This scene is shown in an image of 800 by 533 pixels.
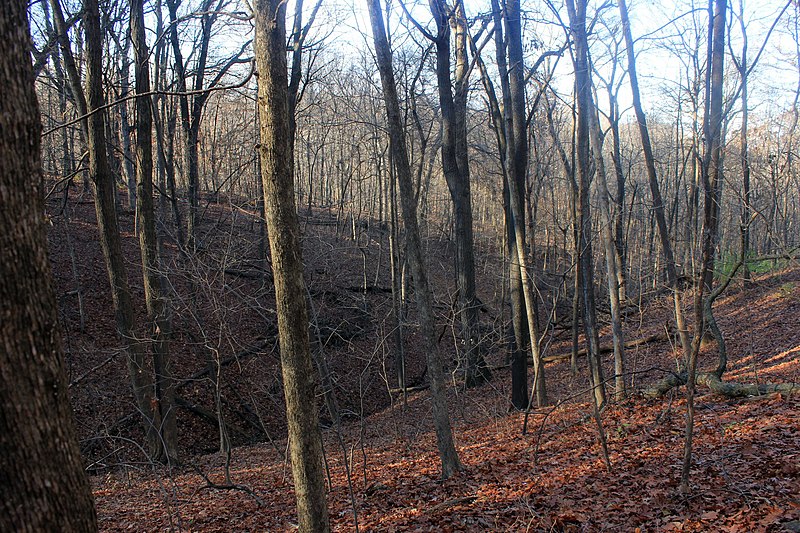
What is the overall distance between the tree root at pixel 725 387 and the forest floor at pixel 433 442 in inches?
7.3

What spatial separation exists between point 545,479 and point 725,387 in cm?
387

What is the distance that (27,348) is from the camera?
2342 mm

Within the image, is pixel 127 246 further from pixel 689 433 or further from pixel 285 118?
pixel 689 433

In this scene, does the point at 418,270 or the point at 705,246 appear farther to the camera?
the point at 418,270

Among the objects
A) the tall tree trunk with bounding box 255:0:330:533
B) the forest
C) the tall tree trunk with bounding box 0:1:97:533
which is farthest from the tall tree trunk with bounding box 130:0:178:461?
the tall tree trunk with bounding box 0:1:97:533

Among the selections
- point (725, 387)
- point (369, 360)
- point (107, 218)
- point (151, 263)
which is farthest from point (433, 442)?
point (107, 218)

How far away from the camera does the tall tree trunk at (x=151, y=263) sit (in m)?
10.4

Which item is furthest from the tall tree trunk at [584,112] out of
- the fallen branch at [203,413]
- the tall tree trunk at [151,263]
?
the fallen branch at [203,413]

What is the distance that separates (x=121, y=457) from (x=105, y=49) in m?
11.6

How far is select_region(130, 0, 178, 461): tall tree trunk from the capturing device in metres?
10.4

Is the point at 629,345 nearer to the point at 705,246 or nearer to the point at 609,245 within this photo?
the point at 609,245

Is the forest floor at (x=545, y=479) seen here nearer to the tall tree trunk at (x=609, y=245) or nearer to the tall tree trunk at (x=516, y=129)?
the tall tree trunk at (x=609, y=245)

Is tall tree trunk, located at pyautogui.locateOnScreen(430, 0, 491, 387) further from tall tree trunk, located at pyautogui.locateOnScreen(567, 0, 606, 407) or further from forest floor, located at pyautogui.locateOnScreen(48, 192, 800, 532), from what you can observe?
tall tree trunk, located at pyautogui.locateOnScreen(567, 0, 606, 407)

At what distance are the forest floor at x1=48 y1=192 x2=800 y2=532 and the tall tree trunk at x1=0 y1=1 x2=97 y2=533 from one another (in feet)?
11.6
